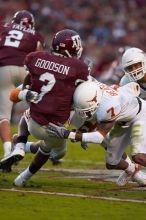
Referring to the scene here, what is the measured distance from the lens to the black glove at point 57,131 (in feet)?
24.4

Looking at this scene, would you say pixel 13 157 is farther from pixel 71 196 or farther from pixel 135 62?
pixel 135 62

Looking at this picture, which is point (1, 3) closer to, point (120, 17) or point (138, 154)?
point (120, 17)

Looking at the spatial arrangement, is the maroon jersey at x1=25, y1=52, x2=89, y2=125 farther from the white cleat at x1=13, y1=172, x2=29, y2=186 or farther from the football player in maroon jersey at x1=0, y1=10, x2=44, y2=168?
the football player in maroon jersey at x1=0, y1=10, x2=44, y2=168

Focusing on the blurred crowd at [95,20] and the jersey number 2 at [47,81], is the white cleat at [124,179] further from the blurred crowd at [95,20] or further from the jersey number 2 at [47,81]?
the blurred crowd at [95,20]

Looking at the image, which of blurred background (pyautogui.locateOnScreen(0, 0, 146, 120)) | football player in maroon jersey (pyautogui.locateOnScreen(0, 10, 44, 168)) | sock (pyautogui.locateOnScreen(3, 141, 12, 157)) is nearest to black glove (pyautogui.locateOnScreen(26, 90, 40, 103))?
sock (pyautogui.locateOnScreen(3, 141, 12, 157))

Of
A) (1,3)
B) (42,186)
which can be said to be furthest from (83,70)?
(1,3)

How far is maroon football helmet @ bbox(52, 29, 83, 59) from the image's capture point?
7.82 meters

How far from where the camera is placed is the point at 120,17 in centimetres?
1925

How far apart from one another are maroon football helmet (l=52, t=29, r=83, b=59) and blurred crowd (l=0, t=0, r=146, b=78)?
370 inches

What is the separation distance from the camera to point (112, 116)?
24.6 ft

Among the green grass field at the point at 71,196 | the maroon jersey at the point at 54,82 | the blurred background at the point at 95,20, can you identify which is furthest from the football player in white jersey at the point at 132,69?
the blurred background at the point at 95,20

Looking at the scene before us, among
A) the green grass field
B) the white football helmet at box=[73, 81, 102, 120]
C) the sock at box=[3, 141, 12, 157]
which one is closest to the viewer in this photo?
the green grass field

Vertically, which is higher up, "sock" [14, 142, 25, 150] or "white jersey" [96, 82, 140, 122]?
"white jersey" [96, 82, 140, 122]

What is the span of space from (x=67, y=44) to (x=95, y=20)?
11.1 metres
